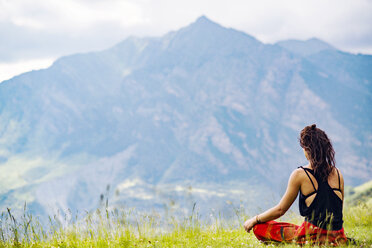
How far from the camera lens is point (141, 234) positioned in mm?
7094

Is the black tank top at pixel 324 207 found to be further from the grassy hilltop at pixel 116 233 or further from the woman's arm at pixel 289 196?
the grassy hilltop at pixel 116 233

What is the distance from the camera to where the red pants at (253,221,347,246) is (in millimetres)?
5782

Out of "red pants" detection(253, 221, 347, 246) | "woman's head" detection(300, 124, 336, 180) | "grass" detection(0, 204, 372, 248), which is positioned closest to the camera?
"woman's head" detection(300, 124, 336, 180)

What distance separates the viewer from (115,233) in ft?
22.7

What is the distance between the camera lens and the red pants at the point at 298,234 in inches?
228

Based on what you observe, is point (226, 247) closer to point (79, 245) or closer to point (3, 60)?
point (79, 245)

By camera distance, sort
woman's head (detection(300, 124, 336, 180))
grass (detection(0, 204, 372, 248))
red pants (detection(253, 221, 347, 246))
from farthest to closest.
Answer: grass (detection(0, 204, 372, 248))
red pants (detection(253, 221, 347, 246))
woman's head (detection(300, 124, 336, 180))

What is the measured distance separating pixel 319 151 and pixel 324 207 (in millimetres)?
921

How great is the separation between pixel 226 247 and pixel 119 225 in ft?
7.17

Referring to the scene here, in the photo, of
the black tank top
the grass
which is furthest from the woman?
the grass

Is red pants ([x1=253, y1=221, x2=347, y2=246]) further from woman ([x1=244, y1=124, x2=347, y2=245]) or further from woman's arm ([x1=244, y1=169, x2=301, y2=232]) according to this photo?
woman's arm ([x1=244, y1=169, x2=301, y2=232])

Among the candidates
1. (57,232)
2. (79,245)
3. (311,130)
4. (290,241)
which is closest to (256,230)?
(290,241)

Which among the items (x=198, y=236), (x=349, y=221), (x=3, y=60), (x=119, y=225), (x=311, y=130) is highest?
(x=3, y=60)

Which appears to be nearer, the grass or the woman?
the woman
